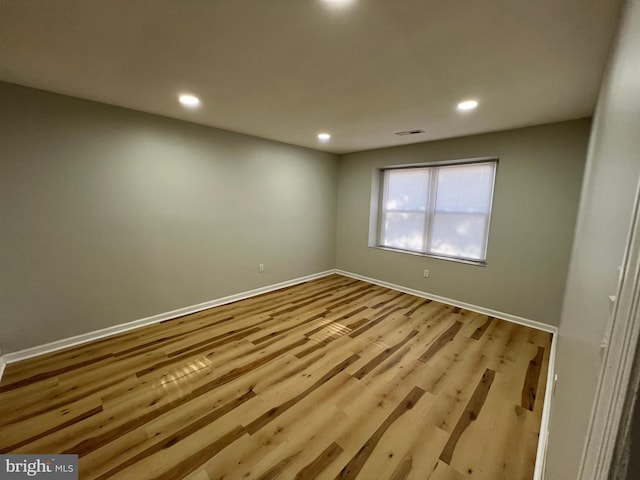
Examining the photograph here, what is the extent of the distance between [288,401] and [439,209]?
3249 millimetres

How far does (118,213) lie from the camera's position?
2.63 meters

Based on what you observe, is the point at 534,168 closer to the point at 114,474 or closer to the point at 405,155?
the point at 405,155

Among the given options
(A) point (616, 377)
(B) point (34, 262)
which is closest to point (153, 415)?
(B) point (34, 262)

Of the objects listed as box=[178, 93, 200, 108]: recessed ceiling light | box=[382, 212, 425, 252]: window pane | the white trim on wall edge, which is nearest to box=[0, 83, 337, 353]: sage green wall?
box=[178, 93, 200, 108]: recessed ceiling light

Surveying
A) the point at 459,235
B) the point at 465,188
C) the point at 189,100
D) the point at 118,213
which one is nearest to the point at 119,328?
the point at 118,213

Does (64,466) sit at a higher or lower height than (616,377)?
lower

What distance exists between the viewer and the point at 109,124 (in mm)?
2508

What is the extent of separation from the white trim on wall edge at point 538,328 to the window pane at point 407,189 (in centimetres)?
131

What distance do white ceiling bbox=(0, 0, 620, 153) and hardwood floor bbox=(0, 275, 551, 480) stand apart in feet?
7.52

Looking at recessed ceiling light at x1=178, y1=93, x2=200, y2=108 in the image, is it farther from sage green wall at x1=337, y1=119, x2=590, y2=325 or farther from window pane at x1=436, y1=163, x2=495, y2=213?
window pane at x1=436, y1=163, x2=495, y2=213

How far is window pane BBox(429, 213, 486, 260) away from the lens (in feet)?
11.4

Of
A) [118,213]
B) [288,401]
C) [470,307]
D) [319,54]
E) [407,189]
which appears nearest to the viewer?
[319,54]

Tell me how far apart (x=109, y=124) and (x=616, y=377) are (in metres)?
3.52

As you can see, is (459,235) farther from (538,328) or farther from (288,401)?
(288,401)
